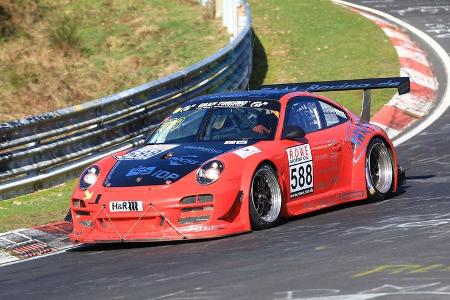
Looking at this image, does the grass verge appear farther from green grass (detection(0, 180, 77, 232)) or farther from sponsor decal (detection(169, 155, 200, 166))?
sponsor decal (detection(169, 155, 200, 166))

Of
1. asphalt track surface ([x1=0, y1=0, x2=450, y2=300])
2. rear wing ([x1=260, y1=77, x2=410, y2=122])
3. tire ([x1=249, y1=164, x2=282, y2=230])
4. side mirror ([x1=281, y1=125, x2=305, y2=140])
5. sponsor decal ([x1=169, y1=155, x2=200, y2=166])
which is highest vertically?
rear wing ([x1=260, y1=77, x2=410, y2=122])

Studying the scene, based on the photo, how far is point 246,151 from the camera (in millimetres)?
9438

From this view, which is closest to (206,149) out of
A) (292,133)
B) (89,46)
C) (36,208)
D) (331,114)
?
(292,133)

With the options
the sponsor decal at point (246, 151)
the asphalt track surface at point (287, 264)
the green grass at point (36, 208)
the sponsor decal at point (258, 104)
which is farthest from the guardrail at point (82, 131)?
the sponsor decal at point (246, 151)

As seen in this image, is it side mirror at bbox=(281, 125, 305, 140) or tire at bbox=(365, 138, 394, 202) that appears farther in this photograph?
tire at bbox=(365, 138, 394, 202)

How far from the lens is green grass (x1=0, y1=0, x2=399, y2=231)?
19.2 meters

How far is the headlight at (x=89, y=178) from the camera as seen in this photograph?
938 cm

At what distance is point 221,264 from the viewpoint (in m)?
7.53

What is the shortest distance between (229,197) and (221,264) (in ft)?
4.82

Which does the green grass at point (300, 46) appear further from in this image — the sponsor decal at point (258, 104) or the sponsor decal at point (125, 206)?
the sponsor decal at point (125, 206)

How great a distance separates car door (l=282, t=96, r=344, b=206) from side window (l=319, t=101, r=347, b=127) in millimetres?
14

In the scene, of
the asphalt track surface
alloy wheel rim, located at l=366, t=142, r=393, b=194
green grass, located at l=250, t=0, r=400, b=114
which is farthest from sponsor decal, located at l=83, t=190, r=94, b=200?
green grass, located at l=250, t=0, r=400, b=114

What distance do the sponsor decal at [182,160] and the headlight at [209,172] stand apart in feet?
0.52

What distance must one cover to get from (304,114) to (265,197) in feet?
4.70
